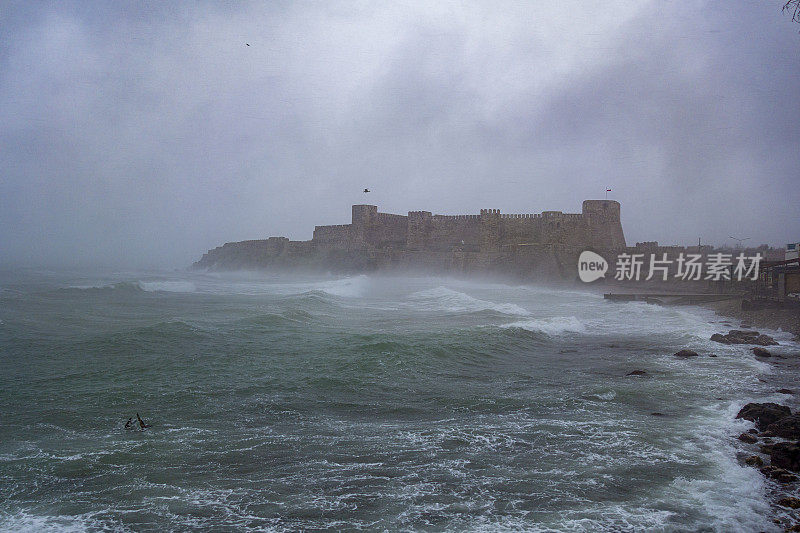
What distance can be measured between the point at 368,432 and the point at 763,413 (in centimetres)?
441

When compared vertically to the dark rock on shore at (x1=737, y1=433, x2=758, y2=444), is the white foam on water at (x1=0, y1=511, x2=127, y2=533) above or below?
below

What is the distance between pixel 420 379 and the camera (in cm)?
880

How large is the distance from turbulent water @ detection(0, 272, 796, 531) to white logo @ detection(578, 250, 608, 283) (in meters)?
22.9

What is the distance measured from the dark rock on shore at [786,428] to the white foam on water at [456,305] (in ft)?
41.2

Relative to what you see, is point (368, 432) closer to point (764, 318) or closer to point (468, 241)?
point (764, 318)

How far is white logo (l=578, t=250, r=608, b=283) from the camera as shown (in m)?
35.4

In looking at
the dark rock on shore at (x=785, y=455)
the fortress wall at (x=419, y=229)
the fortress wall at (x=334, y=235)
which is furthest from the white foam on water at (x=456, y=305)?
the fortress wall at (x=334, y=235)

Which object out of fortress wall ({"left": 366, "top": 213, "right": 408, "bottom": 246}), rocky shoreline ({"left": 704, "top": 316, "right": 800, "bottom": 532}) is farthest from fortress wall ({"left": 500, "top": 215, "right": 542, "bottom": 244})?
rocky shoreline ({"left": 704, "top": 316, "right": 800, "bottom": 532})

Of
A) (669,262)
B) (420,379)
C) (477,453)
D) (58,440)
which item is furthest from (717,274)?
(58,440)

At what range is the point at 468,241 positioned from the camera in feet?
134

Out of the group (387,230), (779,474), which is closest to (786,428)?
(779,474)

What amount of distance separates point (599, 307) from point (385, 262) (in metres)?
21.7

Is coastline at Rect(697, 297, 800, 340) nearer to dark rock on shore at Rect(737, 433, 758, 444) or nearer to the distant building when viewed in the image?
the distant building

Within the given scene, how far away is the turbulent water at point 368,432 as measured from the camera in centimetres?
424
